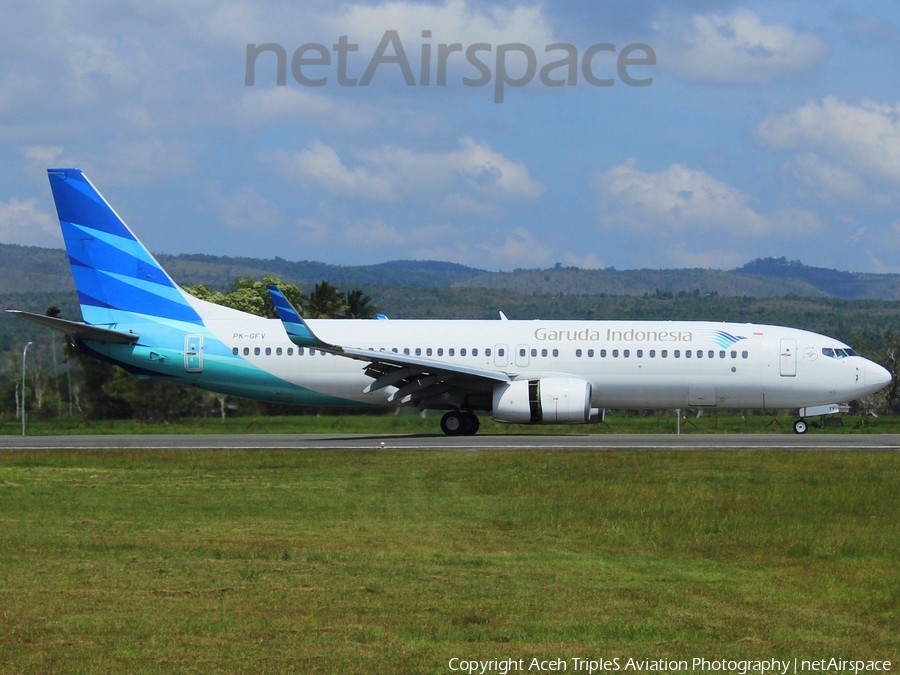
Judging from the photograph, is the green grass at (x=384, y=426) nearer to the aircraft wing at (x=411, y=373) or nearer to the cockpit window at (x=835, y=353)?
the aircraft wing at (x=411, y=373)

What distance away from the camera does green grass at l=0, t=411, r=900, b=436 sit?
4153cm

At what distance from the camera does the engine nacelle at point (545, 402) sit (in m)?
35.2

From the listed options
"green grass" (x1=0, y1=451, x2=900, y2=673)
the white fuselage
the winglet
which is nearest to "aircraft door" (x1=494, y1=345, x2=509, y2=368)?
the white fuselage

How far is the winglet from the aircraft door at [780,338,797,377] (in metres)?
14.0

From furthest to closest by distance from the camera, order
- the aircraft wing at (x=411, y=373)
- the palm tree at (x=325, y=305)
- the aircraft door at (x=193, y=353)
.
Result: the palm tree at (x=325, y=305), the aircraft door at (x=193, y=353), the aircraft wing at (x=411, y=373)

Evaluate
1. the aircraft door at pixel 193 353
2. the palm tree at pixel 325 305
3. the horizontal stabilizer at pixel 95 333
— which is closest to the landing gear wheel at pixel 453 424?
the aircraft door at pixel 193 353

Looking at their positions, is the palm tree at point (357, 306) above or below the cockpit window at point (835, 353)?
above

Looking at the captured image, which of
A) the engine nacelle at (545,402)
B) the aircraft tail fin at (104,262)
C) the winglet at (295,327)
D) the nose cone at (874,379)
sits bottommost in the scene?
the engine nacelle at (545,402)

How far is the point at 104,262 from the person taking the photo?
39500 millimetres

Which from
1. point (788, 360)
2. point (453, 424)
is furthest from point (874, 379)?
point (453, 424)

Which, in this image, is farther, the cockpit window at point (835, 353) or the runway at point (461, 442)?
the cockpit window at point (835, 353)

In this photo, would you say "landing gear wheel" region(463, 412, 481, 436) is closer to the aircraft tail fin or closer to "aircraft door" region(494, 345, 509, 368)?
"aircraft door" region(494, 345, 509, 368)

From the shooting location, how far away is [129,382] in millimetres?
52375

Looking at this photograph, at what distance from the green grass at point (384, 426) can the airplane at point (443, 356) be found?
2830 mm
